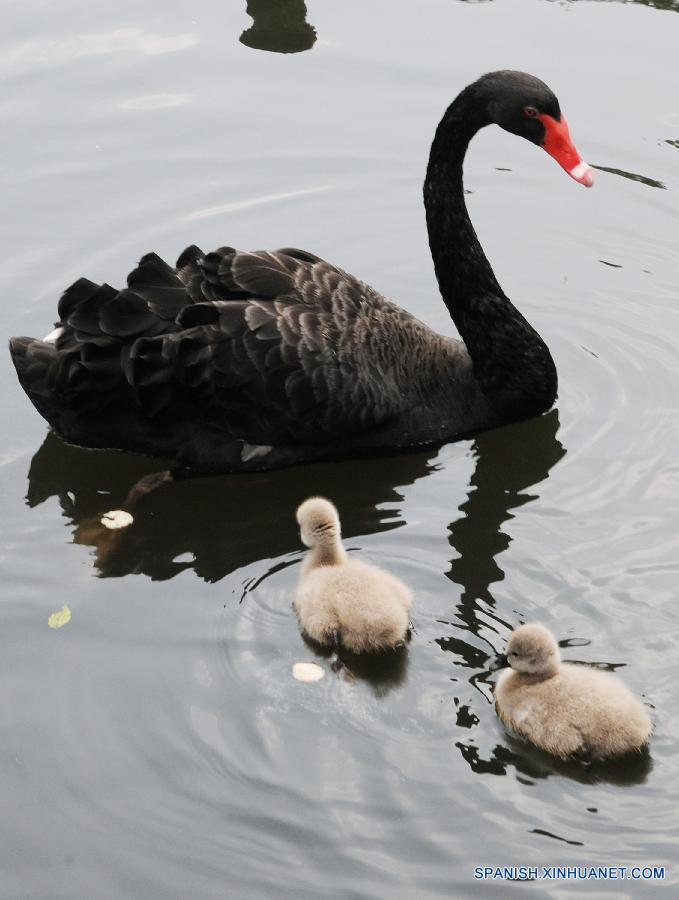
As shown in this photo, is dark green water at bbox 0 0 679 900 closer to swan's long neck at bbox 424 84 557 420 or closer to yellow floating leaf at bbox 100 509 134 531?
yellow floating leaf at bbox 100 509 134 531

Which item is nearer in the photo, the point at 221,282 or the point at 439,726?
the point at 439,726

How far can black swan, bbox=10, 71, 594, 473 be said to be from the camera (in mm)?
6195

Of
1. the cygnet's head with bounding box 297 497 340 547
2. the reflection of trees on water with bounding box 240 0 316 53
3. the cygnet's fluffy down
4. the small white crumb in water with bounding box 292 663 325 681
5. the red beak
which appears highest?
the red beak

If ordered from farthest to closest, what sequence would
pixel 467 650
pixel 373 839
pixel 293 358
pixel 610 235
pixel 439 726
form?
1. pixel 610 235
2. pixel 293 358
3. pixel 467 650
4. pixel 439 726
5. pixel 373 839

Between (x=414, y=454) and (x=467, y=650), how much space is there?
1.54m

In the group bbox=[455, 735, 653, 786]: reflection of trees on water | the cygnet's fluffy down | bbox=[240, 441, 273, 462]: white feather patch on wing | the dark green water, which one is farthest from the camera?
bbox=[240, 441, 273, 462]: white feather patch on wing

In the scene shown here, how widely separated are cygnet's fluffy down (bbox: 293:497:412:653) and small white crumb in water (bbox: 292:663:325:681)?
0.34 ft

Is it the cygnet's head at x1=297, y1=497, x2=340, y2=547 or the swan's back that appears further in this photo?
the swan's back

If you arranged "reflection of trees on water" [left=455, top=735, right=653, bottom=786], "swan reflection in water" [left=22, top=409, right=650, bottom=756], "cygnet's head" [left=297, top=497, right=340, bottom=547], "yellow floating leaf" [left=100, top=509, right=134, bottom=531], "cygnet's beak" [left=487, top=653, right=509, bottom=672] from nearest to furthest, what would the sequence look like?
"reflection of trees on water" [left=455, top=735, right=653, bottom=786]
"cygnet's beak" [left=487, top=653, right=509, bottom=672]
"cygnet's head" [left=297, top=497, right=340, bottom=547]
"swan reflection in water" [left=22, top=409, right=650, bottom=756]
"yellow floating leaf" [left=100, top=509, right=134, bottom=531]

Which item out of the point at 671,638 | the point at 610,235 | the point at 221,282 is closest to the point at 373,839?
the point at 671,638

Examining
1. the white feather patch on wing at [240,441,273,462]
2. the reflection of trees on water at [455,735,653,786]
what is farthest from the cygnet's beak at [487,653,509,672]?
the white feather patch on wing at [240,441,273,462]

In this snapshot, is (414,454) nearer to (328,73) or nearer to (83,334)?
(83,334)

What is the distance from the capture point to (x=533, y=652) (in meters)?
4.63

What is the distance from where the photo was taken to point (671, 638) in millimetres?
5160
